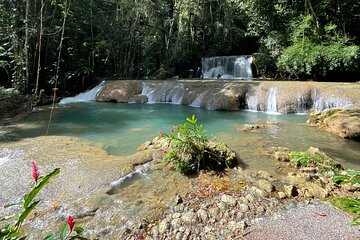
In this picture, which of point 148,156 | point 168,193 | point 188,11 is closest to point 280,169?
point 168,193

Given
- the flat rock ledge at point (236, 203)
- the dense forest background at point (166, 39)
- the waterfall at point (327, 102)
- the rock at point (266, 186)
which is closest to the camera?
the flat rock ledge at point (236, 203)

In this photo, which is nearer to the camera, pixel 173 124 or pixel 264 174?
pixel 264 174

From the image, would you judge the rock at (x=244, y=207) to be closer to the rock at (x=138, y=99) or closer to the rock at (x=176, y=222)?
the rock at (x=176, y=222)

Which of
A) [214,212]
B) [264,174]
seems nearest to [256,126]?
[264,174]

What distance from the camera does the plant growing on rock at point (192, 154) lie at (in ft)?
16.5

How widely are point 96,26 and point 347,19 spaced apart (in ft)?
47.2

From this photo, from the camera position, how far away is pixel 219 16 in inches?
794

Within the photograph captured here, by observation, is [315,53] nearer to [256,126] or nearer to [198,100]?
[198,100]

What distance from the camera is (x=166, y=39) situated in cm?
1961

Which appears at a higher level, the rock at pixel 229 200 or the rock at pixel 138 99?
the rock at pixel 138 99

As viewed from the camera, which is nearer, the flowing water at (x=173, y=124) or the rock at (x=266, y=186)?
the rock at (x=266, y=186)

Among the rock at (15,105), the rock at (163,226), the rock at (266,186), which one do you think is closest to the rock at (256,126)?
the rock at (266,186)

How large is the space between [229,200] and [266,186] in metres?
0.76

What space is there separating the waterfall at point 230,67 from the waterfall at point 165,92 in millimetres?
4633
